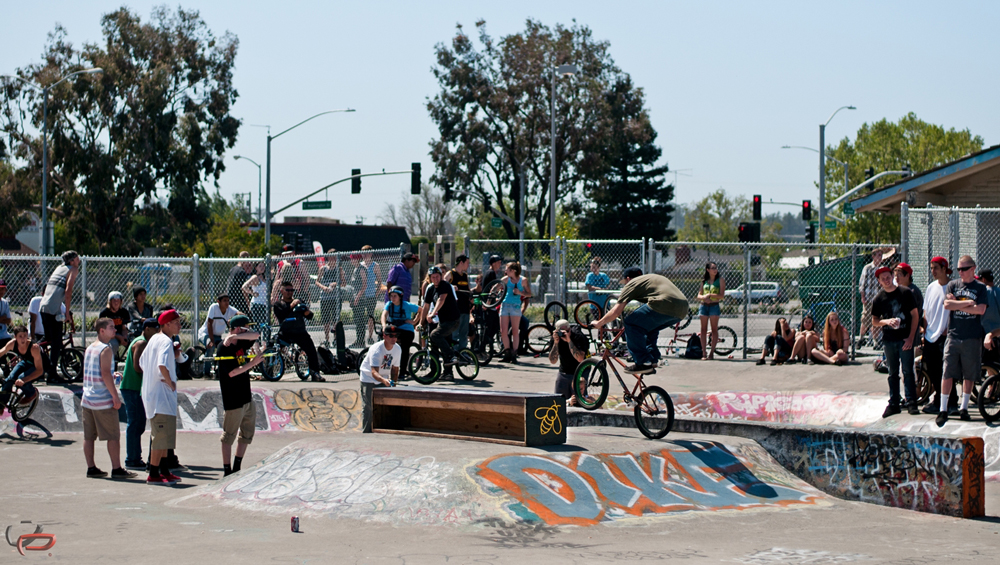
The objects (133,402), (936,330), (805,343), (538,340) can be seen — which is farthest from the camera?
(538,340)

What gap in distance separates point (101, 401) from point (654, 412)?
5666 mm

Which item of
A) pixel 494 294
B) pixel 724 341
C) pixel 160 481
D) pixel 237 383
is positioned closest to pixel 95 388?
pixel 160 481

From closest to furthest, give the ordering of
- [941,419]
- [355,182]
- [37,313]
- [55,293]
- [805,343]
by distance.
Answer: [941,419]
[55,293]
[37,313]
[805,343]
[355,182]

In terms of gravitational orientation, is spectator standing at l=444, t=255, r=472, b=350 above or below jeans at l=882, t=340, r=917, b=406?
above

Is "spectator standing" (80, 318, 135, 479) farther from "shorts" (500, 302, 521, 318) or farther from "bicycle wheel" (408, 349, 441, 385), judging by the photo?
"shorts" (500, 302, 521, 318)

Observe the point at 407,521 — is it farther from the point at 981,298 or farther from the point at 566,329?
the point at 981,298

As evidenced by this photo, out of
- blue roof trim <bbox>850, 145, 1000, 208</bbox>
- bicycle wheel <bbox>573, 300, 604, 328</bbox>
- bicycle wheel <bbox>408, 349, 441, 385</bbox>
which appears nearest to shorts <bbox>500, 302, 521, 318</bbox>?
bicycle wheel <bbox>573, 300, 604, 328</bbox>

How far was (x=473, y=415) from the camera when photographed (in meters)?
9.88

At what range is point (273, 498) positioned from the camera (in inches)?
329

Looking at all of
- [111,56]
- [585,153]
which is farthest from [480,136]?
[111,56]

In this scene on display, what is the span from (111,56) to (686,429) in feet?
132

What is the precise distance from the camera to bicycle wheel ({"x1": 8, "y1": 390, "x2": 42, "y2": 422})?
39.9 ft

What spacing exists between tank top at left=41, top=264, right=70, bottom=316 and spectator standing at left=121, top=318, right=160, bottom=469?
4064 mm

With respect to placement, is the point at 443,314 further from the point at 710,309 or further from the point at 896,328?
the point at 896,328
